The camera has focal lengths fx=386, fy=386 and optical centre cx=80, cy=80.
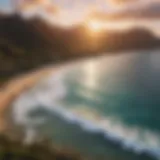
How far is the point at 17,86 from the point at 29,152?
0.17 meters

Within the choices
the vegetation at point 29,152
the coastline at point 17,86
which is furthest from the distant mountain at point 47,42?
the vegetation at point 29,152

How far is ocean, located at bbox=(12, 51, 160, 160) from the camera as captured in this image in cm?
92

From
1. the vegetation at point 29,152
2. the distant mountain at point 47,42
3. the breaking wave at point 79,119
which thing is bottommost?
the vegetation at point 29,152

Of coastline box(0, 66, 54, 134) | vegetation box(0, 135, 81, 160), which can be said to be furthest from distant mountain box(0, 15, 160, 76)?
vegetation box(0, 135, 81, 160)

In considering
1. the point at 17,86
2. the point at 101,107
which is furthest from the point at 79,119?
the point at 17,86

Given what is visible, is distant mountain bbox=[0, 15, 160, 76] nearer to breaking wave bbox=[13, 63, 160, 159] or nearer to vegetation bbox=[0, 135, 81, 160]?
breaking wave bbox=[13, 63, 160, 159]

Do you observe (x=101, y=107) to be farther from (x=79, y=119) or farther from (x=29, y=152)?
(x=29, y=152)

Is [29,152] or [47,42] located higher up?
[47,42]

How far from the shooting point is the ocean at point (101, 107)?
3.03 ft

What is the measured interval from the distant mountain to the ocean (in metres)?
0.03

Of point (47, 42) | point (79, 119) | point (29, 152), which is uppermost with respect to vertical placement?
point (47, 42)

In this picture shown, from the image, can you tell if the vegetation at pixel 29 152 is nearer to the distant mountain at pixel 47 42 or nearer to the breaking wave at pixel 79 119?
the breaking wave at pixel 79 119

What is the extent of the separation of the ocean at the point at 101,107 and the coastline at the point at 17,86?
14 mm

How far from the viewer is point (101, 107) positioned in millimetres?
960
